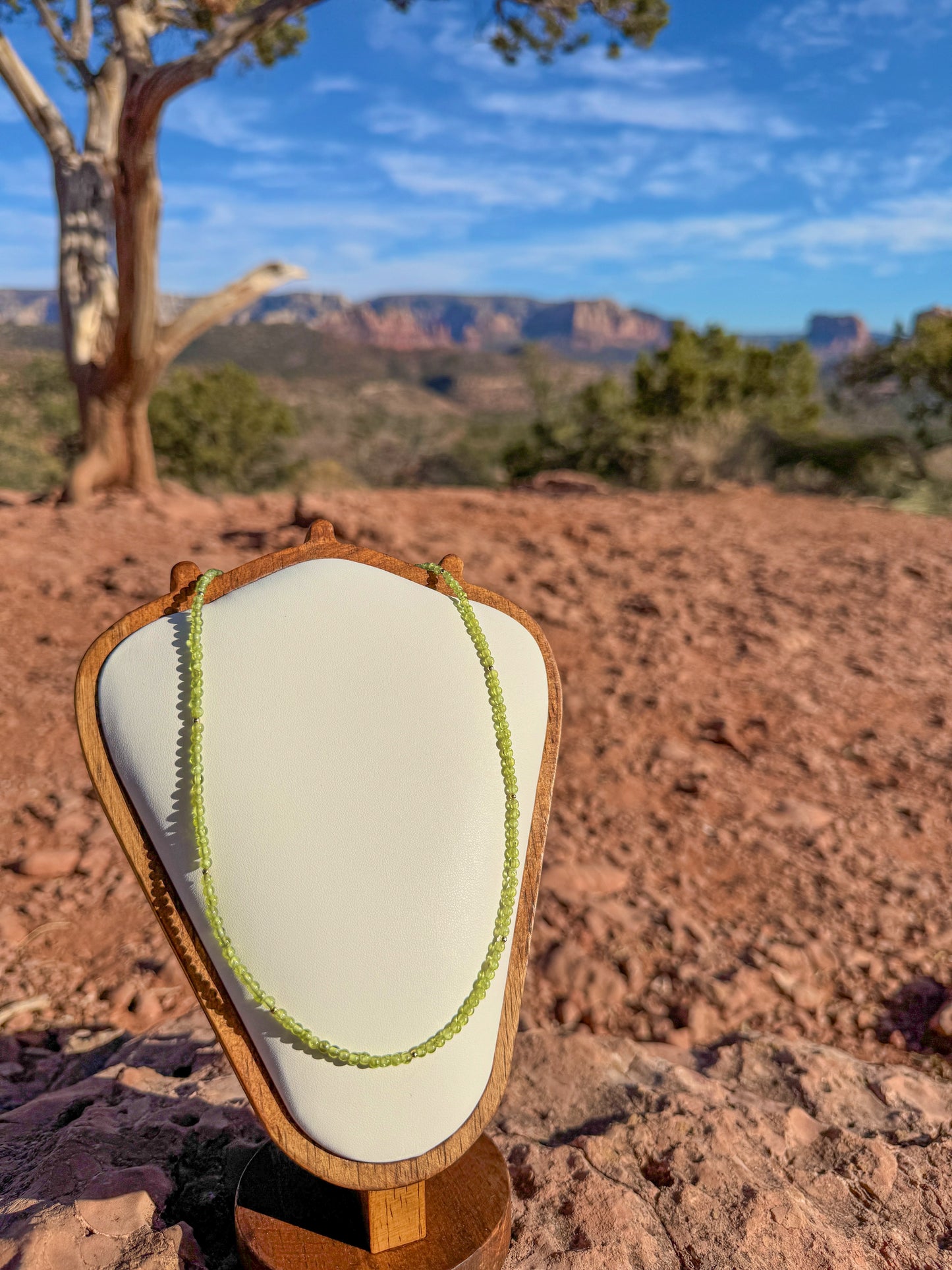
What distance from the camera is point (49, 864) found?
2.28 meters

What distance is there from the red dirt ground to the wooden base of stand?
2.31 ft

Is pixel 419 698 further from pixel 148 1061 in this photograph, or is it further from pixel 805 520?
pixel 805 520

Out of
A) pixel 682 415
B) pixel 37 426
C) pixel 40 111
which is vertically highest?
pixel 40 111

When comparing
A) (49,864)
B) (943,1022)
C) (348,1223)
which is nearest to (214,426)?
(49,864)

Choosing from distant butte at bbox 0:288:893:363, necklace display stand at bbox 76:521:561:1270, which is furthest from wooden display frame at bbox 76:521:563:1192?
distant butte at bbox 0:288:893:363

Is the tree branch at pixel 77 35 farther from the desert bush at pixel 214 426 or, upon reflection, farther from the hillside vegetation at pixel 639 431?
the desert bush at pixel 214 426

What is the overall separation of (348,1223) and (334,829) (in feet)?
1.87

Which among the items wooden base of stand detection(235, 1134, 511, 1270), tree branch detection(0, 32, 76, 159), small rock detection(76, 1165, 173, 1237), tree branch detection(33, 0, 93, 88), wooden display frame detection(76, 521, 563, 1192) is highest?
tree branch detection(33, 0, 93, 88)

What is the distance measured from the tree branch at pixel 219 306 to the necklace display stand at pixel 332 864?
5.69 metres

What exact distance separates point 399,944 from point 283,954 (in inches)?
5.5

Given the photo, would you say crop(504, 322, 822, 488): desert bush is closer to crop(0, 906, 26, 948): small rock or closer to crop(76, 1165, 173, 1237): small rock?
crop(0, 906, 26, 948): small rock

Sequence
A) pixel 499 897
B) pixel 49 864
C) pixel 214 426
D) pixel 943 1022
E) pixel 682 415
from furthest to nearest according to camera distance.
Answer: pixel 214 426 → pixel 682 415 → pixel 49 864 → pixel 943 1022 → pixel 499 897

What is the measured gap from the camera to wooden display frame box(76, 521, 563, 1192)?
994 millimetres

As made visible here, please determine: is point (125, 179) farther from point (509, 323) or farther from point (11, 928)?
point (509, 323)
